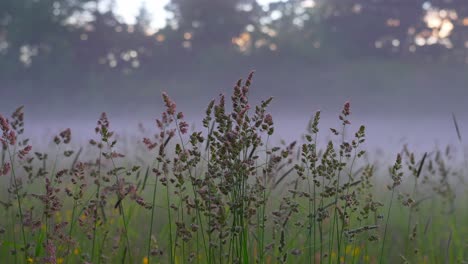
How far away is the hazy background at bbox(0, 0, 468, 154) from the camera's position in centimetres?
4359

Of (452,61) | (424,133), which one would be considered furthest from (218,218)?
(424,133)

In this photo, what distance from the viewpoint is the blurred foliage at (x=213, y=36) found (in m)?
43.2

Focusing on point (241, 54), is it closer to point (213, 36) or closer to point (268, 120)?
point (213, 36)

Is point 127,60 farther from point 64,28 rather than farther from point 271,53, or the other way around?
point 271,53

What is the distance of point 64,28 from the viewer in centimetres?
4384

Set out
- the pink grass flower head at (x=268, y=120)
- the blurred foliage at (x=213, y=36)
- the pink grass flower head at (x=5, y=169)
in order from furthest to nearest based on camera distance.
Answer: the blurred foliage at (x=213, y=36), the pink grass flower head at (x=5, y=169), the pink grass flower head at (x=268, y=120)

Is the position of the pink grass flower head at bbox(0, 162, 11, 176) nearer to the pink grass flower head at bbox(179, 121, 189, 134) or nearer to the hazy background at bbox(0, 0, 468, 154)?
the pink grass flower head at bbox(179, 121, 189, 134)

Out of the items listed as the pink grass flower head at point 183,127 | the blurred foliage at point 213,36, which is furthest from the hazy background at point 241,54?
the pink grass flower head at point 183,127

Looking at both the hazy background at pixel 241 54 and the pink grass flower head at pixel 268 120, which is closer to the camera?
the pink grass flower head at pixel 268 120

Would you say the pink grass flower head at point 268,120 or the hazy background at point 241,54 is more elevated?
the hazy background at point 241,54

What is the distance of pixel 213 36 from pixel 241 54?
2.84 meters

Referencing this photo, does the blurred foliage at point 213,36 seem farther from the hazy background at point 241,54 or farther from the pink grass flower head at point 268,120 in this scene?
the pink grass flower head at point 268,120

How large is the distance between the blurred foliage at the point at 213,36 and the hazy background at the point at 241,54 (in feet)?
0.26

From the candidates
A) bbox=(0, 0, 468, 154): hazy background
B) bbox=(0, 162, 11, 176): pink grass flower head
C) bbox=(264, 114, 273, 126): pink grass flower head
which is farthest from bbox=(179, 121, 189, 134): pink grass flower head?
bbox=(0, 0, 468, 154): hazy background
